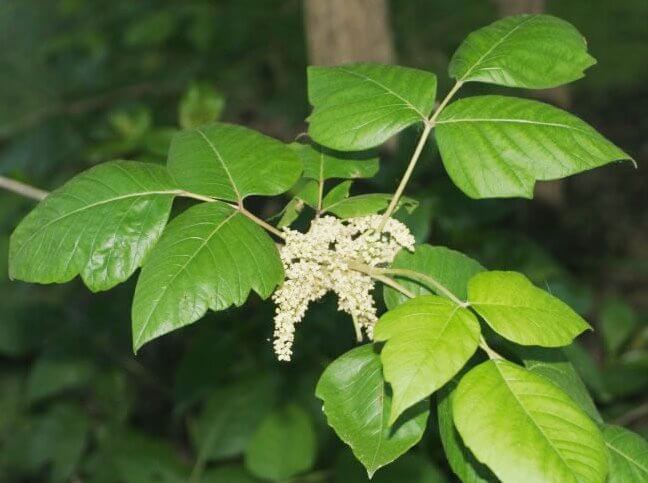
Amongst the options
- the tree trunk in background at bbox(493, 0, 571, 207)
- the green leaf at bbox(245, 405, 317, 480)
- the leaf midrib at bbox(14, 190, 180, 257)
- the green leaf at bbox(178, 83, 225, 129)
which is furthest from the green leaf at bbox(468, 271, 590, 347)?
the tree trunk in background at bbox(493, 0, 571, 207)

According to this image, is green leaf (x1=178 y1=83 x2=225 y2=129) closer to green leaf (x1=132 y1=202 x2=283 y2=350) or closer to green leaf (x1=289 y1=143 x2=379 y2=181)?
green leaf (x1=289 y1=143 x2=379 y2=181)

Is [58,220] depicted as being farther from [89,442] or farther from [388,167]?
[89,442]

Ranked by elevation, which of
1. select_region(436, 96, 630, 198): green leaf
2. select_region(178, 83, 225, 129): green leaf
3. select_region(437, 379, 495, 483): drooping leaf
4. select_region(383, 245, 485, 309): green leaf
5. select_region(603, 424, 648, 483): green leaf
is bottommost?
select_region(178, 83, 225, 129): green leaf

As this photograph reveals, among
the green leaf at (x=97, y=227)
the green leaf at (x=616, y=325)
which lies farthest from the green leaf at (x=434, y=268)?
the green leaf at (x=616, y=325)

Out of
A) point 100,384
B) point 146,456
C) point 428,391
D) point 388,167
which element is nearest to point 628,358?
point 388,167

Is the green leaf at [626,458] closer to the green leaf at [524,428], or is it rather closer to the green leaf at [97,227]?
the green leaf at [524,428]
